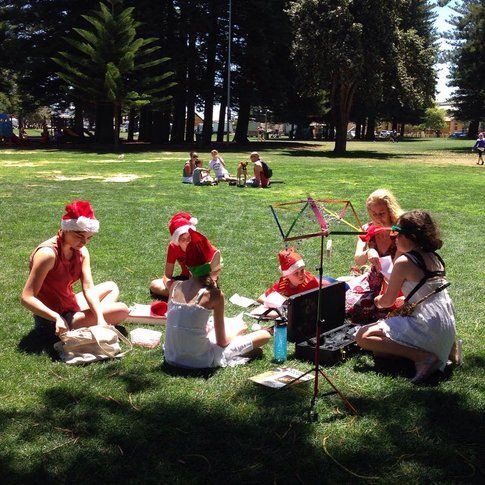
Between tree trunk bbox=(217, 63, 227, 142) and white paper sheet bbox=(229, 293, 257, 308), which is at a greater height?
tree trunk bbox=(217, 63, 227, 142)

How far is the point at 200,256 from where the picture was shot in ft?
13.0

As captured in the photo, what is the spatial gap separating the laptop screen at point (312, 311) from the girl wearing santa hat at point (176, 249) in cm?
94

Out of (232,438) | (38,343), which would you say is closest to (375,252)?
(232,438)

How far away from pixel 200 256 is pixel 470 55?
159 ft

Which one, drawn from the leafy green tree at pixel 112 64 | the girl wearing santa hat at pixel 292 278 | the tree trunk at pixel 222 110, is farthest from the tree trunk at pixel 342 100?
the girl wearing santa hat at pixel 292 278

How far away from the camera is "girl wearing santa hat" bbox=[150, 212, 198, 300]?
5.02 meters

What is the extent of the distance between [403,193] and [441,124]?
329 ft

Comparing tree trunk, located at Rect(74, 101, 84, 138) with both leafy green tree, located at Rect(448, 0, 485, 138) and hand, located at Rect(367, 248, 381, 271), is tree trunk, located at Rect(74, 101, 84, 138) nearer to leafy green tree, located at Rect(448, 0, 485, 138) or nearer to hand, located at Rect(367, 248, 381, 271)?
leafy green tree, located at Rect(448, 0, 485, 138)

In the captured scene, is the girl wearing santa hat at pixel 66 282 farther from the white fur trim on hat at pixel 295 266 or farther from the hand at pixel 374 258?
the hand at pixel 374 258

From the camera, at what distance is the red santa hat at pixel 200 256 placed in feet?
12.9

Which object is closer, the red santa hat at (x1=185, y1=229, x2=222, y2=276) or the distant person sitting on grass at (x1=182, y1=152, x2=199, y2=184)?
the red santa hat at (x1=185, y1=229, x2=222, y2=276)

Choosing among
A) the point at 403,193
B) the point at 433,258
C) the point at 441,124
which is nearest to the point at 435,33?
the point at 441,124

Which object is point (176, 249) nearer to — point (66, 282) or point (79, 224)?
point (66, 282)

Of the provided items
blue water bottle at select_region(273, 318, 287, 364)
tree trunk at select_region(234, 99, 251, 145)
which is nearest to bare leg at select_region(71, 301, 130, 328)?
blue water bottle at select_region(273, 318, 287, 364)
